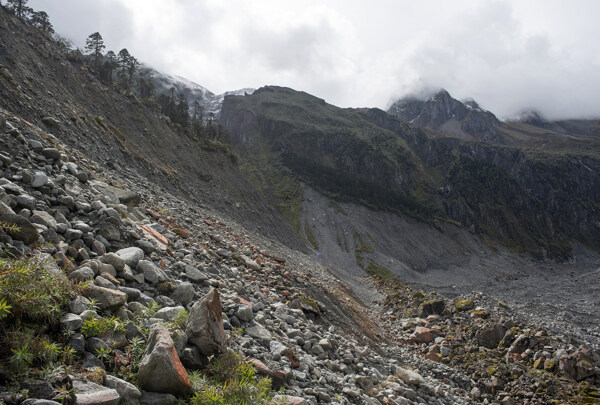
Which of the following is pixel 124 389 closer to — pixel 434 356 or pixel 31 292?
pixel 31 292

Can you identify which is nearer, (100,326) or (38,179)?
(100,326)

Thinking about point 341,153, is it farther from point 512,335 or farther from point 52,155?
point 52,155

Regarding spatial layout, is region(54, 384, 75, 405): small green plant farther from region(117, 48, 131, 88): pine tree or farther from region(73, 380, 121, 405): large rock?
region(117, 48, 131, 88): pine tree

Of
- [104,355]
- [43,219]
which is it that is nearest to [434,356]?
[104,355]

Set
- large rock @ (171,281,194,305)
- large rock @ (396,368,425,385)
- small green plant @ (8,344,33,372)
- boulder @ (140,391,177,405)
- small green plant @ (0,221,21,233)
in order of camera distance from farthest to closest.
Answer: large rock @ (396,368,425,385)
large rock @ (171,281,194,305)
small green plant @ (0,221,21,233)
boulder @ (140,391,177,405)
small green plant @ (8,344,33,372)

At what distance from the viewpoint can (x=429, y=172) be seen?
520 feet

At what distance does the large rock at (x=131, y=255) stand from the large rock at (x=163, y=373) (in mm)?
2754

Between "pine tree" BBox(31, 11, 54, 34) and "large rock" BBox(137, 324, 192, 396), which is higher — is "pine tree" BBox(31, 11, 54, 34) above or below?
above

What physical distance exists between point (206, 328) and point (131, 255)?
2.67 m

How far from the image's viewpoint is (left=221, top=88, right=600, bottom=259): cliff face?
404ft

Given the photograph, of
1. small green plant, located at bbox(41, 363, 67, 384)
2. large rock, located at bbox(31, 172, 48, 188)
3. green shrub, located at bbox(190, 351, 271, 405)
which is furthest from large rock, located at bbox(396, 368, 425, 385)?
large rock, located at bbox(31, 172, 48, 188)

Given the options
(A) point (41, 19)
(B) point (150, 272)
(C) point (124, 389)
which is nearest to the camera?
(C) point (124, 389)

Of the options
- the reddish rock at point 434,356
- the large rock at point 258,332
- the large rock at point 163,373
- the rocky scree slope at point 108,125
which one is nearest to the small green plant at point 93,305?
the large rock at point 163,373

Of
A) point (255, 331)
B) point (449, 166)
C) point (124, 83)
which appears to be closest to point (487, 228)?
point (449, 166)
